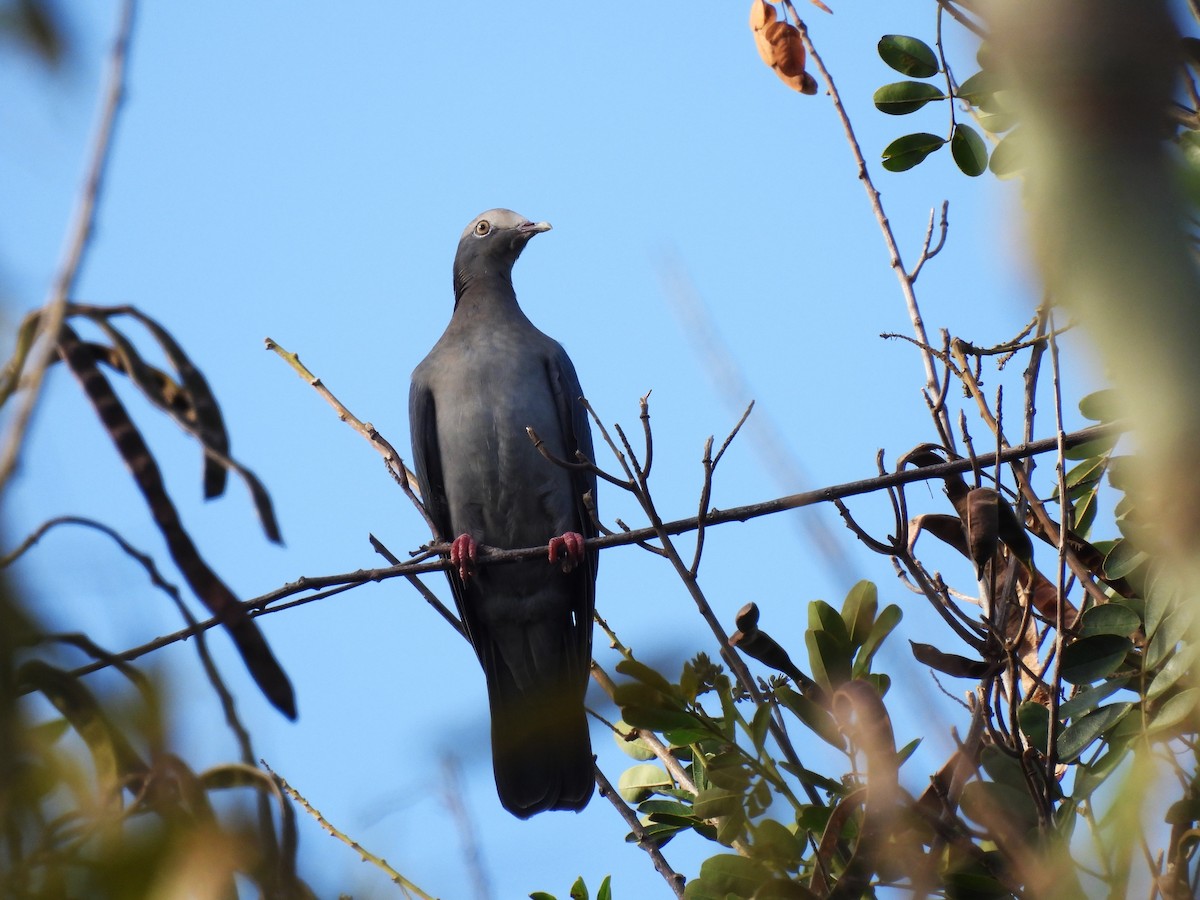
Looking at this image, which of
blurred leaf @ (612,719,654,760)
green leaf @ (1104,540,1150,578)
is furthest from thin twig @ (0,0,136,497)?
blurred leaf @ (612,719,654,760)

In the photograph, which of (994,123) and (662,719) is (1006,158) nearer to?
(994,123)

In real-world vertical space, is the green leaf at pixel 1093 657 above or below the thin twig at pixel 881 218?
below

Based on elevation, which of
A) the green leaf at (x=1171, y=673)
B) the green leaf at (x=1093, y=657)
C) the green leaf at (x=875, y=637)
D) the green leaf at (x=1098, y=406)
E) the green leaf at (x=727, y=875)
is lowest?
the green leaf at (x=727, y=875)

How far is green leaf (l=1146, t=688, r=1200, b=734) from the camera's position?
244 centimetres

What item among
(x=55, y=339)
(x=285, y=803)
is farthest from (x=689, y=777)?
(x=55, y=339)

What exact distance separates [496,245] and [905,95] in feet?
10.9

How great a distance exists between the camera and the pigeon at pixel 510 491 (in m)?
5.96

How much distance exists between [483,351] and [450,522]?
0.88 metres

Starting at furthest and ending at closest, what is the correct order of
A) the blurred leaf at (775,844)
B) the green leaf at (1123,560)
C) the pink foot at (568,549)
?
the pink foot at (568,549), the green leaf at (1123,560), the blurred leaf at (775,844)

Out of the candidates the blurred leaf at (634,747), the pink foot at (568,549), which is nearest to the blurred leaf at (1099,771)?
the blurred leaf at (634,747)

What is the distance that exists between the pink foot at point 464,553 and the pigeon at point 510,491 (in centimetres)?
20

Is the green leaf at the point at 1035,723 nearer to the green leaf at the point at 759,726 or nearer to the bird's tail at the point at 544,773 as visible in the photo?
the green leaf at the point at 759,726

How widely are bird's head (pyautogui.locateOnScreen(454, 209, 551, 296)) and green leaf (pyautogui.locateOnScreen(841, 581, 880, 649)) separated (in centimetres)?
438

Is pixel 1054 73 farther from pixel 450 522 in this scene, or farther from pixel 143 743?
pixel 450 522
